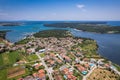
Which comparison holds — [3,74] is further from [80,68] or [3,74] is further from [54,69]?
[80,68]

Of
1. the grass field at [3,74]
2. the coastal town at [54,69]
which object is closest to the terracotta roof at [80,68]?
the coastal town at [54,69]

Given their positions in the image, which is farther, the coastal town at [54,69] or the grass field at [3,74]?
the grass field at [3,74]

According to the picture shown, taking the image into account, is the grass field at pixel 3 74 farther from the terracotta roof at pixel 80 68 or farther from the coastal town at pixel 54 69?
the terracotta roof at pixel 80 68

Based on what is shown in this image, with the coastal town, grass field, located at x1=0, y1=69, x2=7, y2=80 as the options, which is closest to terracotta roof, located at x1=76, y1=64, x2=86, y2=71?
the coastal town

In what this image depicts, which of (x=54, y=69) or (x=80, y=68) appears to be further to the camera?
(x=54, y=69)

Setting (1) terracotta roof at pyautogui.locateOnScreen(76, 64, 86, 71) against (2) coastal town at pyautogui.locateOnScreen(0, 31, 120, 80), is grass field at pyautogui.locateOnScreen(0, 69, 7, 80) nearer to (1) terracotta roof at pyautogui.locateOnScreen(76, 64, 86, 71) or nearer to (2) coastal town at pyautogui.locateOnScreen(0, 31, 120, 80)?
(2) coastal town at pyautogui.locateOnScreen(0, 31, 120, 80)

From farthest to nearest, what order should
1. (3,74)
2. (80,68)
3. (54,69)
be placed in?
(54,69) → (80,68) → (3,74)

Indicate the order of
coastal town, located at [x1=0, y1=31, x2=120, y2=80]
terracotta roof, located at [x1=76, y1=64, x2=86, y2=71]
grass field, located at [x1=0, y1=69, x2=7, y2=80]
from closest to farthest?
coastal town, located at [x1=0, y1=31, x2=120, y2=80] → grass field, located at [x1=0, y1=69, x2=7, y2=80] → terracotta roof, located at [x1=76, y1=64, x2=86, y2=71]

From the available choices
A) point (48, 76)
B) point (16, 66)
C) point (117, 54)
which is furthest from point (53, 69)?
point (117, 54)

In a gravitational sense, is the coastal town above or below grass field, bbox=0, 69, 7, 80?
above

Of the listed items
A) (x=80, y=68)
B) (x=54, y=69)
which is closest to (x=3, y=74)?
(x=54, y=69)

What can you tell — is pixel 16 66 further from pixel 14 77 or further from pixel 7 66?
pixel 14 77
